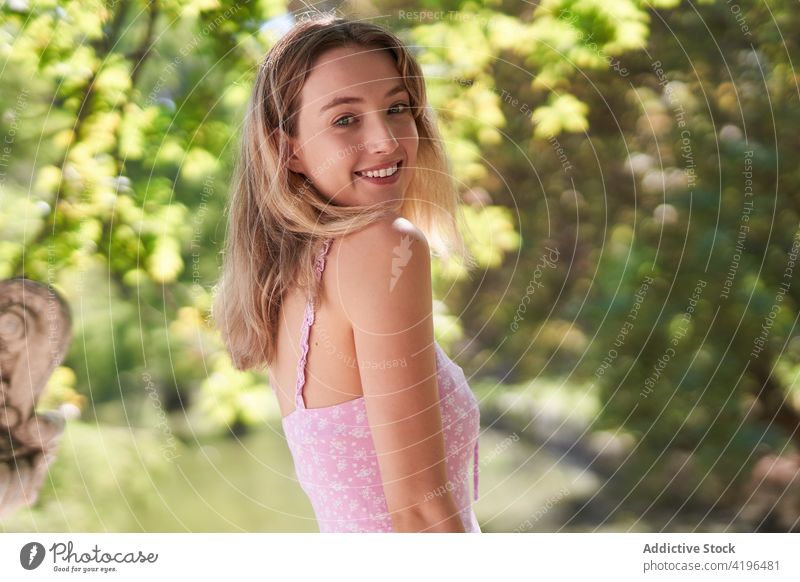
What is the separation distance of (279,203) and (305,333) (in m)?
0.13

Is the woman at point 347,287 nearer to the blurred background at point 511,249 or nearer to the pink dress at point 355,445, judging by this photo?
the pink dress at point 355,445

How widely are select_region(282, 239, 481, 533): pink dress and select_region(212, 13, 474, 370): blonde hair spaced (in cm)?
5

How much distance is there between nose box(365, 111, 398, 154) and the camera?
2.31 feet

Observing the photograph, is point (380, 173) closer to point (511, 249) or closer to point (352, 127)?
point (352, 127)

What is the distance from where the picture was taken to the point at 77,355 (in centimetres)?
133

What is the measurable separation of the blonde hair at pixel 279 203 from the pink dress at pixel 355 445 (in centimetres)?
5

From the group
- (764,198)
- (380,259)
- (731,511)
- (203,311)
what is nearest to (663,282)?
(764,198)

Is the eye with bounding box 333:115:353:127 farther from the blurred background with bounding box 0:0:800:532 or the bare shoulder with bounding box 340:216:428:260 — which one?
the blurred background with bounding box 0:0:800:532

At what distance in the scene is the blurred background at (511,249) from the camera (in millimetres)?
1230

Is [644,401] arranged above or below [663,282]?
below
